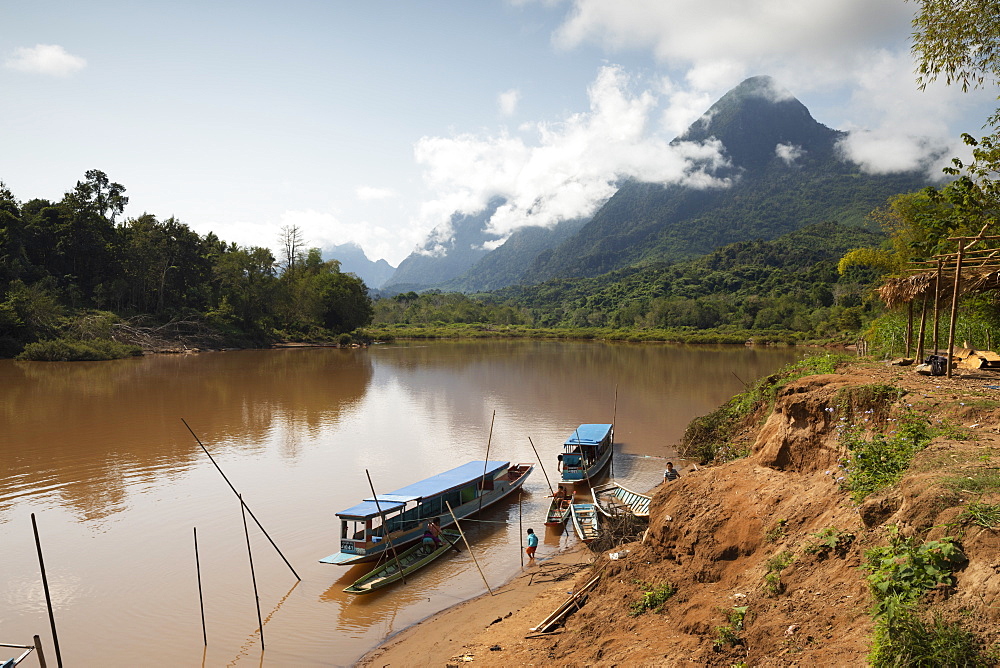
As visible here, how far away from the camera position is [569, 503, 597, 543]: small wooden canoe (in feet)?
42.9

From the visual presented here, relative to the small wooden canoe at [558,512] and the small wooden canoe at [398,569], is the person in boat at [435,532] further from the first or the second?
the small wooden canoe at [558,512]

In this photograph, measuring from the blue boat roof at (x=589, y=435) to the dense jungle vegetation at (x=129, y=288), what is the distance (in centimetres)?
4452

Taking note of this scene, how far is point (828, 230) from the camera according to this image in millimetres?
148500

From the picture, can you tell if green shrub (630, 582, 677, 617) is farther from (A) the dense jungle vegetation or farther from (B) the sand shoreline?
(A) the dense jungle vegetation

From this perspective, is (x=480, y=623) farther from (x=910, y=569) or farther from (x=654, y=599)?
(x=910, y=569)

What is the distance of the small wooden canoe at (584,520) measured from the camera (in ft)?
42.9

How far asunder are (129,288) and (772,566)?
68250 millimetres

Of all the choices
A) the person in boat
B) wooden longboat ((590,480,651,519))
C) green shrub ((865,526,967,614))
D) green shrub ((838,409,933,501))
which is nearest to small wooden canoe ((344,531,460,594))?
the person in boat

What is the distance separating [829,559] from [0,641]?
12.1 meters

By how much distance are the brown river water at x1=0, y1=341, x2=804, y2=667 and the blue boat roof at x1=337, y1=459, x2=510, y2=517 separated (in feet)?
3.46

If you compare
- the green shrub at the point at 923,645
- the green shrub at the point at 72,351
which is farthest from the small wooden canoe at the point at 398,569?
the green shrub at the point at 72,351

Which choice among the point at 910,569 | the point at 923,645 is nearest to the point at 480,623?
the point at 910,569

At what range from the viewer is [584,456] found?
1734 cm

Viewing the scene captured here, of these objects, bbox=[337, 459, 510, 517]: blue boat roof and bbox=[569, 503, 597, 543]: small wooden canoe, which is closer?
bbox=[337, 459, 510, 517]: blue boat roof
